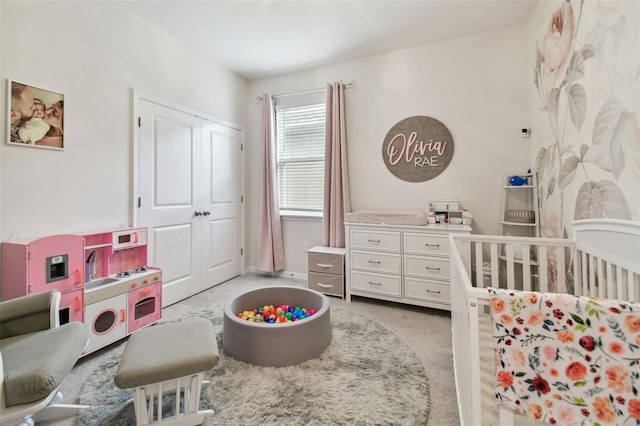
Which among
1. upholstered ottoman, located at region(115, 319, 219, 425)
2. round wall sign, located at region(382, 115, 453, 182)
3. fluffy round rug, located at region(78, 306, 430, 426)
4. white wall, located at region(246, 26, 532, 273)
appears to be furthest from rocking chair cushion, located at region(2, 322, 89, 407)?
round wall sign, located at region(382, 115, 453, 182)

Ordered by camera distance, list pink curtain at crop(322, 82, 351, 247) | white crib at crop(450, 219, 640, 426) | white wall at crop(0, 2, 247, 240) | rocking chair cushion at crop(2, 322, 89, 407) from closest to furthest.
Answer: white crib at crop(450, 219, 640, 426) → rocking chair cushion at crop(2, 322, 89, 407) → white wall at crop(0, 2, 247, 240) → pink curtain at crop(322, 82, 351, 247)

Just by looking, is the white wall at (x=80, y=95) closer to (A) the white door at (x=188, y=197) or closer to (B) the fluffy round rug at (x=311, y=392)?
(A) the white door at (x=188, y=197)

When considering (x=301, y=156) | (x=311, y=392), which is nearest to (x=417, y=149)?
(x=301, y=156)

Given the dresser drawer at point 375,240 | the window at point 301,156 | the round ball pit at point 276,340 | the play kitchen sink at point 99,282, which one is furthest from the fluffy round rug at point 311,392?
the window at point 301,156

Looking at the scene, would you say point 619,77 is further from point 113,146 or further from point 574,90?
point 113,146

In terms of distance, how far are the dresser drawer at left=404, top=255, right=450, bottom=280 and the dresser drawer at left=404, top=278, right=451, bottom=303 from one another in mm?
66

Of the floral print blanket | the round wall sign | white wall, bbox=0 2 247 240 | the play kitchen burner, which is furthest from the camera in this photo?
the round wall sign

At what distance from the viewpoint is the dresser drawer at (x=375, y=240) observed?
2.66 metres

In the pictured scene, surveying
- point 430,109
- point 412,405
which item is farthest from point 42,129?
point 430,109

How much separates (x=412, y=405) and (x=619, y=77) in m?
1.80

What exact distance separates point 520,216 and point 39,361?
3289mm

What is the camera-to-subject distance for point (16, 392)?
105cm

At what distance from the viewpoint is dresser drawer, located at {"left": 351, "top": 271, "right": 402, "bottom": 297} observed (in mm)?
2684

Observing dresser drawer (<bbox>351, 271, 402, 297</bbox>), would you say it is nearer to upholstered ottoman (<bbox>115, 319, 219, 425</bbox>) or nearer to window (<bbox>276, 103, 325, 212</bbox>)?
window (<bbox>276, 103, 325, 212</bbox>)
